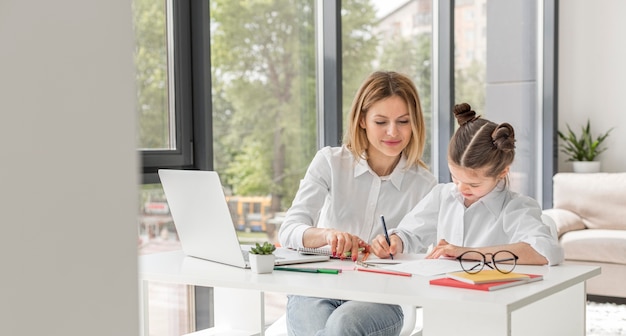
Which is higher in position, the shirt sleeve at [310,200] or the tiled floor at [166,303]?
the shirt sleeve at [310,200]

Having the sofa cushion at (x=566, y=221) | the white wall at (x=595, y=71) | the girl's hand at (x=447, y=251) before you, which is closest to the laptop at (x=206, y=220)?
the girl's hand at (x=447, y=251)

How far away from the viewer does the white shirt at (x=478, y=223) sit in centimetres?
201

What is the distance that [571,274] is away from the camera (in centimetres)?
179

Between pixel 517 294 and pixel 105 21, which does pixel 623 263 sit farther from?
pixel 105 21

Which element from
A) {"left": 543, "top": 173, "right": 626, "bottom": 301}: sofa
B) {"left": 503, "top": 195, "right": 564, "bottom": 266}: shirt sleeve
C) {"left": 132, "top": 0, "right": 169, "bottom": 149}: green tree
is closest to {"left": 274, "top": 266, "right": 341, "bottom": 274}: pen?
{"left": 503, "top": 195, "right": 564, "bottom": 266}: shirt sleeve

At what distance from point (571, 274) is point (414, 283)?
0.40 m

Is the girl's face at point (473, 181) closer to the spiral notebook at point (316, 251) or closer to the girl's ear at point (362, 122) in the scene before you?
the spiral notebook at point (316, 251)

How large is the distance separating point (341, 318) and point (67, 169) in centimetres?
155

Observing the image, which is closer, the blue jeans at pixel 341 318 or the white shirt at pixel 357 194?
the blue jeans at pixel 341 318

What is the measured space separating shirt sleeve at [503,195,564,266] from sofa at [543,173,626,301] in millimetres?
2704

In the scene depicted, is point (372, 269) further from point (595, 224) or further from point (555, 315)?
point (595, 224)

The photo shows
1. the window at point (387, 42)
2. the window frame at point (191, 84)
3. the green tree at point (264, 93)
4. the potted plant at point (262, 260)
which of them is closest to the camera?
the potted plant at point (262, 260)

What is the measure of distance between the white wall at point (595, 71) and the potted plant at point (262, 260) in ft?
15.1

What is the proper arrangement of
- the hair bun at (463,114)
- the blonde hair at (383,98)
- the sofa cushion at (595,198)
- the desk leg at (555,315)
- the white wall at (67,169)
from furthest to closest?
1. the sofa cushion at (595,198)
2. the blonde hair at (383,98)
3. the hair bun at (463,114)
4. the desk leg at (555,315)
5. the white wall at (67,169)
